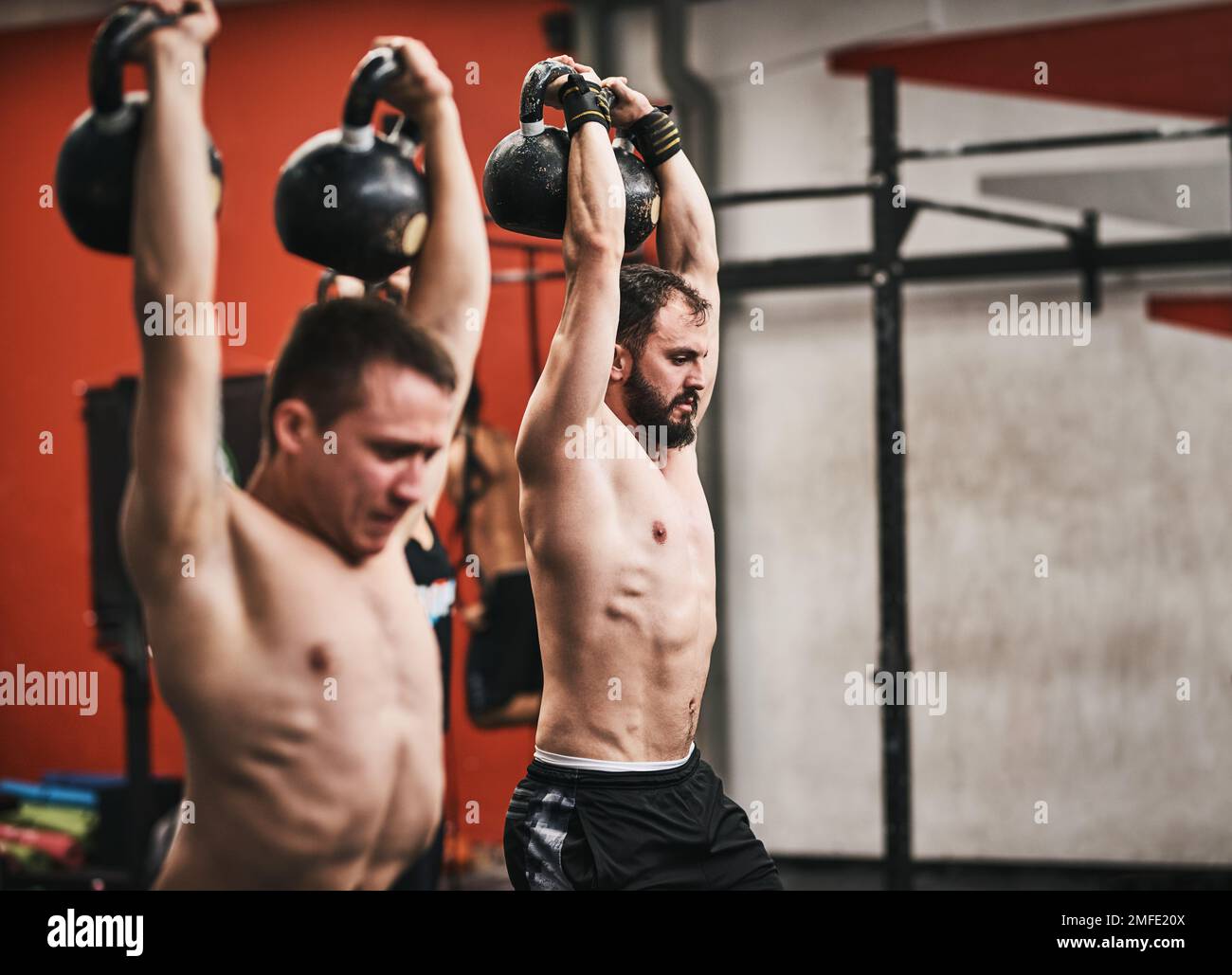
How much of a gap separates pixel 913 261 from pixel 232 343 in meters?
2.60

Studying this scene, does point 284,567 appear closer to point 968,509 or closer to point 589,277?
point 589,277

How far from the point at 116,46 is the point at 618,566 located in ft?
3.50

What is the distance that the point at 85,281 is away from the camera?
4941mm

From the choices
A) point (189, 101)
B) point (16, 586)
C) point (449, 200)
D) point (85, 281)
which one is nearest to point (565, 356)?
point (449, 200)

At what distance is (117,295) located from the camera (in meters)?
4.94

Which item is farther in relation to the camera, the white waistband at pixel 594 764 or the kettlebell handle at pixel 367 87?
the white waistband at pixel 594 764

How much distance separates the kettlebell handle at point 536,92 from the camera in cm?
199

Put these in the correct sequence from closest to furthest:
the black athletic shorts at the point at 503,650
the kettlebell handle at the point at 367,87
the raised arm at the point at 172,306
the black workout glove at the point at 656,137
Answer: the raised arm at the point at 172,306
the kettlebell handle at the point at 367,87
the black workout glove at the point at 656,137
the black athletic shorts at the point at 503,650

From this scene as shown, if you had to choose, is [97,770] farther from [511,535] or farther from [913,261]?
[913,261]

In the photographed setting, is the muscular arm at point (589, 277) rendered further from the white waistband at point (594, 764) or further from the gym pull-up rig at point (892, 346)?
the gym pull-up rig at point (892, 346)

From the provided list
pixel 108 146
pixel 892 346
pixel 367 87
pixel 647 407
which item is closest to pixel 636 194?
pixel 647 407

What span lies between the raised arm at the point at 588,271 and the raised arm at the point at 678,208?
244 millimetres

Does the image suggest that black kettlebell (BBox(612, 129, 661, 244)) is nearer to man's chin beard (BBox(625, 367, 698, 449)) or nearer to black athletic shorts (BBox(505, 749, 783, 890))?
man's chin beard (BBox(625, 367, 698, 449))

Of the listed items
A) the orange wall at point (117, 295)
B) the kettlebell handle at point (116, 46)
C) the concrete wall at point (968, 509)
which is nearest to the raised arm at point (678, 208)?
the kettlebell handle at point (116, 46)
